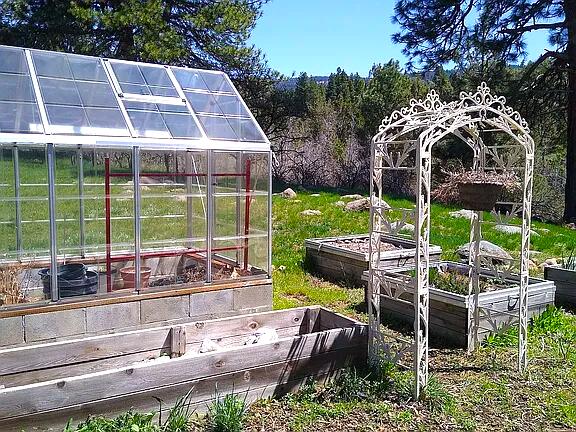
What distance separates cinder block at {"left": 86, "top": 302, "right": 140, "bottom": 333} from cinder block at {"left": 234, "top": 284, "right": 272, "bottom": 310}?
41.8 inches

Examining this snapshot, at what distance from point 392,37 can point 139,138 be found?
34.4ft

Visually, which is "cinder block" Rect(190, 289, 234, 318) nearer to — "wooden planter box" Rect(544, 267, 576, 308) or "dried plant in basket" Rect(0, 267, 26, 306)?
"dried plant in basket" Rect(0, 267, 26, 306)

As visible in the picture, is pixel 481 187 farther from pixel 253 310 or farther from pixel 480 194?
pixel 253 310

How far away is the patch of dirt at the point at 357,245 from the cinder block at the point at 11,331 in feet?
15.1

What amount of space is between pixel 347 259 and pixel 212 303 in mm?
2665

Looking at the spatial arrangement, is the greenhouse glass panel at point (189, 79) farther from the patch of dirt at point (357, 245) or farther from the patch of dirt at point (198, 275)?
the patch of dirt at point (357, 245)

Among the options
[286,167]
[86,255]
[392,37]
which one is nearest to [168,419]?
[86,255]

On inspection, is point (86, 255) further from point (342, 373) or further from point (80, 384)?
point (342, 373)

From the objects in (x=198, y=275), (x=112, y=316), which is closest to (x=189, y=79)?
(x=198, y=275)

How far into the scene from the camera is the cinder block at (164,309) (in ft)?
18.0

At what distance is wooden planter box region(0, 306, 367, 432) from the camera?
3.40 m

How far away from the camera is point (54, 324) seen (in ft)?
16.4

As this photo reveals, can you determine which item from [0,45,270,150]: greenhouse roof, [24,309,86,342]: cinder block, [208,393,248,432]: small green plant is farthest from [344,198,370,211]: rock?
[208,393,248,432]: small green plant

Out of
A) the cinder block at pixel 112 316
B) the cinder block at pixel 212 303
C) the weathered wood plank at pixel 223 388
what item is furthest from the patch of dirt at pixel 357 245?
the weathered wood plank at pixel 223 388
